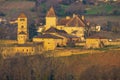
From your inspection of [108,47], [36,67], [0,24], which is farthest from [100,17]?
[36,67]

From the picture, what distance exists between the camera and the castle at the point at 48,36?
72.8m

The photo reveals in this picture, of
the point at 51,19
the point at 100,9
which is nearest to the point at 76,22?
the point at 51,19

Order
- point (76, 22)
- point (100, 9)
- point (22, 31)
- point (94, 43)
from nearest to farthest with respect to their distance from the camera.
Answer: point (94, 43)
point (22, 31)
point (76, 22)
point (100, 9)

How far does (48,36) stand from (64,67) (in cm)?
746

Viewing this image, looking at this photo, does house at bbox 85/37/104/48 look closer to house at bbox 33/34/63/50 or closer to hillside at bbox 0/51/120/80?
house at bbox 33/34/63/50

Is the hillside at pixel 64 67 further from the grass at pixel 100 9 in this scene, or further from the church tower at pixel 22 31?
the grass at pixel 100 9

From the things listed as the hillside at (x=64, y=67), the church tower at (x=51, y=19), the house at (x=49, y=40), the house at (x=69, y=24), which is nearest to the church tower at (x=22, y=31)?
the house at (x=49, y=40)

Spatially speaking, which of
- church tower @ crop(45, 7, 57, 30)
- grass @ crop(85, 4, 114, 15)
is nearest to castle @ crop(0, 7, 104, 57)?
church tower @ crop(45, 7, 57, 30)

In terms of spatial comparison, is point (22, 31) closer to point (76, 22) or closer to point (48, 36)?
point (48, 36)

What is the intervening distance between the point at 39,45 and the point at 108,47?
4.19m

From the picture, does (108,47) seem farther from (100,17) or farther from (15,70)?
(100,17)

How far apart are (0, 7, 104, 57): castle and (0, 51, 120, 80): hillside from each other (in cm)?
279

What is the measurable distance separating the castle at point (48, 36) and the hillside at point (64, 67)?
279cm

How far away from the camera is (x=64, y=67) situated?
223ft
